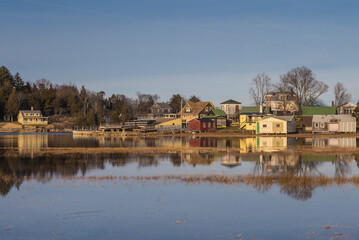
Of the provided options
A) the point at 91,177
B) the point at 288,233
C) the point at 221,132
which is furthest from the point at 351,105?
the point at 288,233

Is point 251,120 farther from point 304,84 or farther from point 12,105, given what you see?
point 12,105

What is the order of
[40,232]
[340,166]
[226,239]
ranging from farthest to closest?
[340,166]
[40,232]
[226,239]

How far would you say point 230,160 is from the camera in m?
37.1

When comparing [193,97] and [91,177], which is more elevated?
[193,97]

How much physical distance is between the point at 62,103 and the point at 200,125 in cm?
7109

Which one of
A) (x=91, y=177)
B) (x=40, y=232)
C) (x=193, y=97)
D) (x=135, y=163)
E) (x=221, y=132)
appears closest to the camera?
(x=40, y=232)

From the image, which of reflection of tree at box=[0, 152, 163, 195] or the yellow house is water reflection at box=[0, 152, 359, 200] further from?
the yellow house

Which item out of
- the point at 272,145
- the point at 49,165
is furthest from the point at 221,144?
the point at 49,165

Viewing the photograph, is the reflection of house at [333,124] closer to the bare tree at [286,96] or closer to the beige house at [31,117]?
the bare tree at [286,96]

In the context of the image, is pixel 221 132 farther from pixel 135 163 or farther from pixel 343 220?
pixel 343 220

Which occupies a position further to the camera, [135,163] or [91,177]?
[135,163]

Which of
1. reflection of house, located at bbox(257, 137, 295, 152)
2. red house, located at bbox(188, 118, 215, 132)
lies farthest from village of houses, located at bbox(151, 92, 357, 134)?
reflection of house, located at bbox(257, 137, 295, 152)

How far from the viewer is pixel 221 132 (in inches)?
3622

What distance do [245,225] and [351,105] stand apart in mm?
108653
